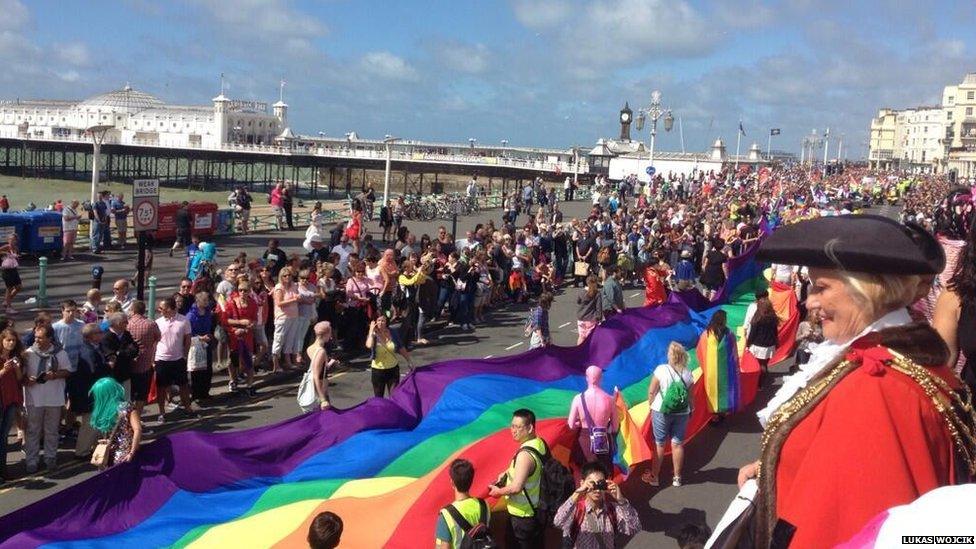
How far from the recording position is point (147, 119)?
412ft

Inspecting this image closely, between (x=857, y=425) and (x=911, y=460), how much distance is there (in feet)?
0.42

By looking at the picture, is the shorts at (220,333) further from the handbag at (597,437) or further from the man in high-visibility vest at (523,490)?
the man in high-visibility vest at (523,490)

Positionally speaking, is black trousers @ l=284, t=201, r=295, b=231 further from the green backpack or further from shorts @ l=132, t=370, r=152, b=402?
the green backpack

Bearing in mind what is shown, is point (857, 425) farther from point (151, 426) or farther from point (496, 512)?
point (151, 426)

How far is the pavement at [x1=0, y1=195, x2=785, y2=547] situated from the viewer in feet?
28.7

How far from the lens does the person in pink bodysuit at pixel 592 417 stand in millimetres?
8281

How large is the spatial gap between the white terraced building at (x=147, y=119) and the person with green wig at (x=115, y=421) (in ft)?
328

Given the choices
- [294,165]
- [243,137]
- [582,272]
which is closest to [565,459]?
[582,272]

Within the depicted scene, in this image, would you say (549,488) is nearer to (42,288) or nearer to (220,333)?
(220,333)

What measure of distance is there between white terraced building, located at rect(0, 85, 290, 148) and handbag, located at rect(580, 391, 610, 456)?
102m

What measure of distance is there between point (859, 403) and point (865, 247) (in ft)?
1.14

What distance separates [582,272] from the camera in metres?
23.1

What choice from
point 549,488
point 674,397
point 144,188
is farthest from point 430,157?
point 549,488

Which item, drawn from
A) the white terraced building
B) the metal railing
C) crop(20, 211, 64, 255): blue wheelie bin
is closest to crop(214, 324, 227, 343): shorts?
crop(20, 211, 64, 255): blue wheelie bin
